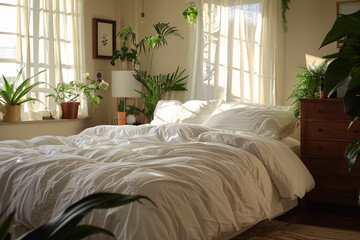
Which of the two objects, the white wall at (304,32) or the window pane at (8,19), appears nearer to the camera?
the white wall at (304,32)

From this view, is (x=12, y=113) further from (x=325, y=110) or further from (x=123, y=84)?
(x=325, y=110)

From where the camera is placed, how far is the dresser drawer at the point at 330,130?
390 cm

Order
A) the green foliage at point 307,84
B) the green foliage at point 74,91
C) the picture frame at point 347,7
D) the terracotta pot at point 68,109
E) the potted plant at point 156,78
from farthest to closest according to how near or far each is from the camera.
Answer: the potted plant at point 156,78 < the terracotta pot at point 68,109 < the green foliage at point 74,91 < the picture frame at point 347,7 < the green foliage at point 307,84

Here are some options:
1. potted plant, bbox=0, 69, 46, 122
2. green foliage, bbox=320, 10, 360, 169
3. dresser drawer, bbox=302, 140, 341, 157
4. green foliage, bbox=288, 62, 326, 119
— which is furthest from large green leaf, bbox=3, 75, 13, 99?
green foliage, bbox=320, 10, 360, 169

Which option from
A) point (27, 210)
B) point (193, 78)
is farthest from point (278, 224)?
point (193, 78)

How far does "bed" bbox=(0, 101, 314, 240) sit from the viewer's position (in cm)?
223

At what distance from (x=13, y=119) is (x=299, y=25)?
319cm

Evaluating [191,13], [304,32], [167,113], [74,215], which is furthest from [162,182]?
[191,13]

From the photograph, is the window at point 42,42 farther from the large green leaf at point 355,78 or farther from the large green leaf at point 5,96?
the large green leaf at point 355,78

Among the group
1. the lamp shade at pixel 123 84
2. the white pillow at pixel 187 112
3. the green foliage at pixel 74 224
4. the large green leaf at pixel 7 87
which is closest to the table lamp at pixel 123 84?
the lamp shade at pixel 123 84

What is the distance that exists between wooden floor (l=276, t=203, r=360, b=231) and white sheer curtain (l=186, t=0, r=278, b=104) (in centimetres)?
132

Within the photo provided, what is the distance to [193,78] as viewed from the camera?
5.62 m

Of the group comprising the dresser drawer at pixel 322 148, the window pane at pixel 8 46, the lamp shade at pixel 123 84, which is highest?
the window pane at pixel 8 46

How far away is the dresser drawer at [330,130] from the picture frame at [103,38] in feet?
9.92
